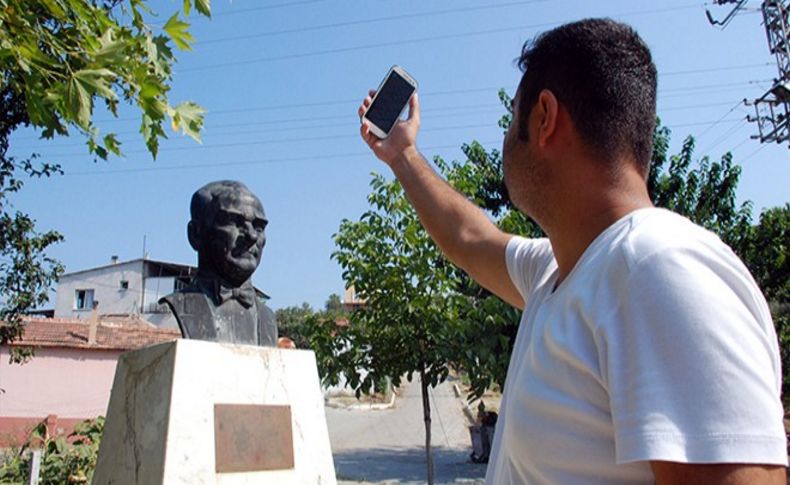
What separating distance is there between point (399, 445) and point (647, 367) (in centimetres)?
1519

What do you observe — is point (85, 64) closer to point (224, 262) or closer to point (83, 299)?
point (224, 262)

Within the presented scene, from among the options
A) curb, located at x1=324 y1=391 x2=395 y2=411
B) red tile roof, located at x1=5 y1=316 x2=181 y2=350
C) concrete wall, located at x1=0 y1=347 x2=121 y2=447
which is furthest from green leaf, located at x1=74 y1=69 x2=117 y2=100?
curb, located at x1=324 y1=391 x2=395 y2=411

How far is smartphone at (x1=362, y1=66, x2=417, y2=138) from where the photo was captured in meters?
2.22

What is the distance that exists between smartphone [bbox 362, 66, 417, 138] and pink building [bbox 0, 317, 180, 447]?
57.9 feet

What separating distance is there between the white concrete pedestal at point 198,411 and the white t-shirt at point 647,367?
249 cm

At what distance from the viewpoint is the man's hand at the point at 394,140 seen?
217 centimetres

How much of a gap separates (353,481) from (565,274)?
32.8 feet

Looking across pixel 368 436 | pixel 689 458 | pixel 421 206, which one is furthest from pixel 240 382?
pixel 368 436

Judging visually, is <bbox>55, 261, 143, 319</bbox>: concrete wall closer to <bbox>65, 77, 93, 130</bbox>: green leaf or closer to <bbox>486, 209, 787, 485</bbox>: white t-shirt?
<bbox>65, 77, 93, 130</bbox>: green leaf

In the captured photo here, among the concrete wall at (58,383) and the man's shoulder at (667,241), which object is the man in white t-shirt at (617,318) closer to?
the man's shoulder at (667,241)

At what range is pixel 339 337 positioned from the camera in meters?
6.47

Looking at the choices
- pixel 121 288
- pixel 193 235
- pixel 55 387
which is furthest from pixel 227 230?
pixel 121 288

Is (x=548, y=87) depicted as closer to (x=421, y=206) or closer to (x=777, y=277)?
(x=421, y=206)

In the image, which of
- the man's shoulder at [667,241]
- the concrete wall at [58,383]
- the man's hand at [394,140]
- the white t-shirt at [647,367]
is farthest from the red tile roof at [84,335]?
the man's shoulder at [667,241]
